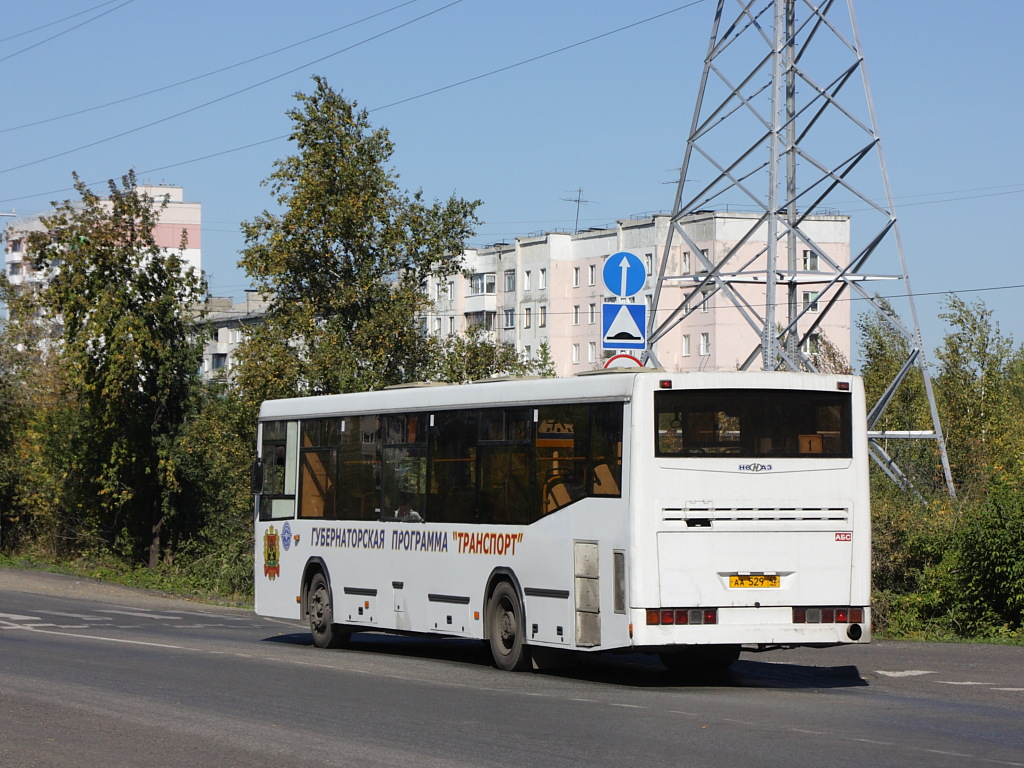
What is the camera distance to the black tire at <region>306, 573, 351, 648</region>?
67.3 feet

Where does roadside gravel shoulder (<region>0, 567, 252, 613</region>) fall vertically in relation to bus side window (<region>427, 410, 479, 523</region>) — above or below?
below

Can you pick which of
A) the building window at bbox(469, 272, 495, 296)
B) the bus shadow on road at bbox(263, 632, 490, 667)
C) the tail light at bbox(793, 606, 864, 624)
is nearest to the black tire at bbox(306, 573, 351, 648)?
the bus shadow on road at bbox(263, 632, 490, 667)

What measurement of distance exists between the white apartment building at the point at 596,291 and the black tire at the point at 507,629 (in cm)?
9046

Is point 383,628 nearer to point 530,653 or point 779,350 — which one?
point 530,653

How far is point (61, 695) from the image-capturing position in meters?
13.9

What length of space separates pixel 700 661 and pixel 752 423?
314 cm

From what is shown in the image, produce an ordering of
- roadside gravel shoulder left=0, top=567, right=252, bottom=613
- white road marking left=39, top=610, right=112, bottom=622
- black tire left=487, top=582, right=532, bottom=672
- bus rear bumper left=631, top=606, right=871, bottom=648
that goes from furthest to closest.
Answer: roadside gravel shoulder left=0, top=567, right=252, bottom=613 < white road marking left=39, top=610, right=112, bottom=622 < black tire left=487, top=582, right=532, bottom=672 < bus rear bumper left=631, top=606, right=871, bottom=648

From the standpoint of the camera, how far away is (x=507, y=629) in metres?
16.8

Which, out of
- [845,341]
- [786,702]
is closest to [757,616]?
[786,702]

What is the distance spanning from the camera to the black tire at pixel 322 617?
20.5 meters

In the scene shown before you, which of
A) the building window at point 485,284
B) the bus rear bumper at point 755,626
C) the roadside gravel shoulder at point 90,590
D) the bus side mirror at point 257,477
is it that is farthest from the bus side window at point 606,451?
the building window at point 485,284

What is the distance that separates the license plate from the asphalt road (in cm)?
95

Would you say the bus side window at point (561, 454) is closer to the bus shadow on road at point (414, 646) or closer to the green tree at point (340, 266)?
the bus shadow on road at point (414, 646)

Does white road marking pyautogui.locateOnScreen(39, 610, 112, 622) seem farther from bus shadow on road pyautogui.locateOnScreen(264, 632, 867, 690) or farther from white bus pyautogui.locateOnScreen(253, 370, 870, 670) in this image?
white bus pyautogui.locateOnScreen(253, 370, 870, 670)
